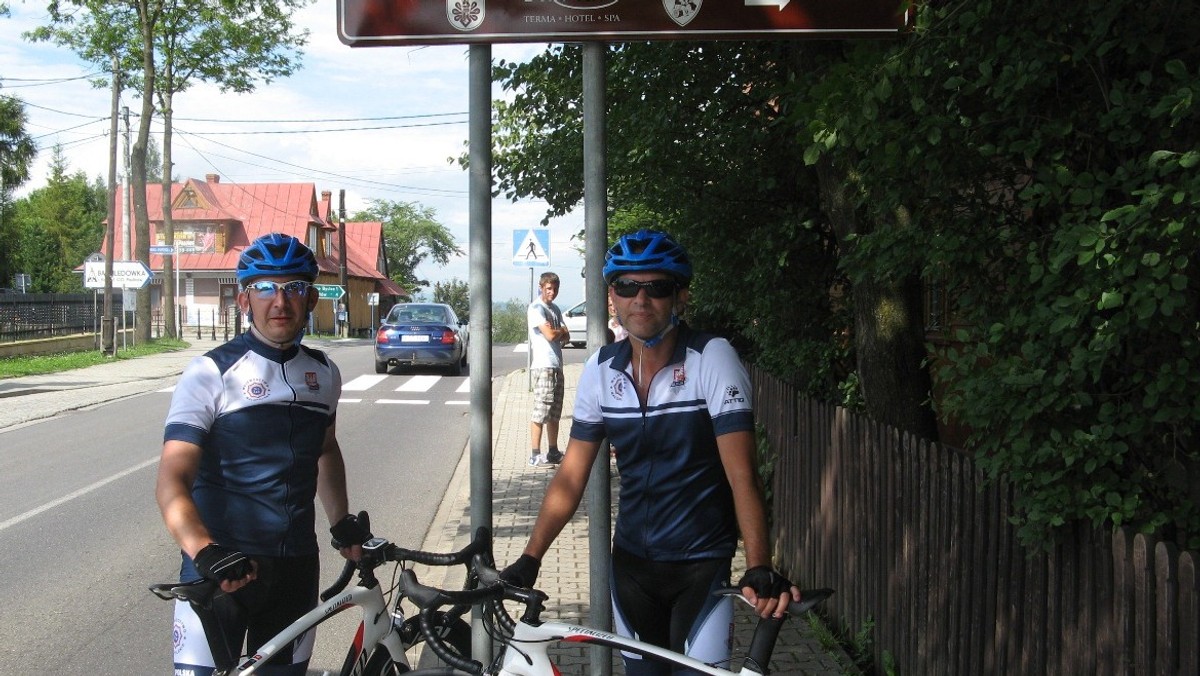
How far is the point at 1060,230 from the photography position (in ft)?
11.0

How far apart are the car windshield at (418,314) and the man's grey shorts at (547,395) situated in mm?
13988

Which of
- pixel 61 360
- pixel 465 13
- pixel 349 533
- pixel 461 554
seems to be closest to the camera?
pixel 461 554

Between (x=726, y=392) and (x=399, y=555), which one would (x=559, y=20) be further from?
(x=399, y=555)

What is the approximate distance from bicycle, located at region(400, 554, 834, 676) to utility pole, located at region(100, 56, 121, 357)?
103ft

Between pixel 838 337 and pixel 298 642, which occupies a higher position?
pixel 838 337

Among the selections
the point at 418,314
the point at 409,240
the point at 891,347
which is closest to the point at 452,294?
the point at 409,240

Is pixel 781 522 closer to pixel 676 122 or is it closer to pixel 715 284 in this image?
pixel 715 284

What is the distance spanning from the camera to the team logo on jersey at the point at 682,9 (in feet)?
13.3

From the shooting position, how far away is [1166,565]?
3027 millimetres

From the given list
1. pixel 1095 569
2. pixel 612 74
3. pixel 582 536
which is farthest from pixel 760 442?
pixel 1095 569

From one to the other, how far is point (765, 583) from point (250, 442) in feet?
5.17

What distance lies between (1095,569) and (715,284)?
254 inches

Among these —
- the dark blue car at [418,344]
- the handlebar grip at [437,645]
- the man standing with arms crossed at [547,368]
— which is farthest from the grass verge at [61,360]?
the handlebar grip at [437,645]

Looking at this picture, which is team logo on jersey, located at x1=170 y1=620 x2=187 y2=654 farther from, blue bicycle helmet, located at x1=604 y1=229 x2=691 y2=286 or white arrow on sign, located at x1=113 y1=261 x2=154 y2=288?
white arrow on sign, located at x1=113 y1=261 x2=154 y2=288
